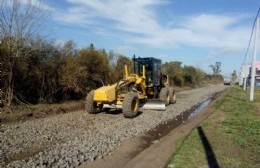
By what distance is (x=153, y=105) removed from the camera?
57.6 ft

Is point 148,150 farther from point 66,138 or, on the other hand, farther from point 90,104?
point 90,104

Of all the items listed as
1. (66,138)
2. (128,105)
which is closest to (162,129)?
(128,105)

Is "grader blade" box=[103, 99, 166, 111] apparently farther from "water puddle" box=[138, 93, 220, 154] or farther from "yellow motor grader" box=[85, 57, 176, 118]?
"water puddle" box=[138, 93, 220, 154]

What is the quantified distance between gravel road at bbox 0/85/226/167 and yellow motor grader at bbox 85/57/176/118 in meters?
0.68

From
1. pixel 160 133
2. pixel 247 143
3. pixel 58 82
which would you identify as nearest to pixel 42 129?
pixel 160 133

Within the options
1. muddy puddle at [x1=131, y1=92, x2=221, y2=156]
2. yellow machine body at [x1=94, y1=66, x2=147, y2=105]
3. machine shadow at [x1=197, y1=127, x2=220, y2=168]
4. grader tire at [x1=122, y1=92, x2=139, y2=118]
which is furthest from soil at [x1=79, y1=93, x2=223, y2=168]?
yellow machine body at [x1=94, y1=66, x2=147, y2=105]

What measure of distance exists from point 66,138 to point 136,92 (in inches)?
264

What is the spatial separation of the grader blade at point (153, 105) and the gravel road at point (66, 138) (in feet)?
8.10

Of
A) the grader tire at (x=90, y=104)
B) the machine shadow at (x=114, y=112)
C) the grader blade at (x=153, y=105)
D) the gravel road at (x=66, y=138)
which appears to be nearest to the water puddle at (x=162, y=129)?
the gravel road at (x=66, y=138)

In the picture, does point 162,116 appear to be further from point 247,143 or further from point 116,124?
point 247,143

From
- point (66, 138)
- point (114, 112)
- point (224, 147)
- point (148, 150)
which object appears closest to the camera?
point (148, 150)

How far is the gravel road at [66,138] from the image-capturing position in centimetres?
762

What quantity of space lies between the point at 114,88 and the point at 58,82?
5870mm

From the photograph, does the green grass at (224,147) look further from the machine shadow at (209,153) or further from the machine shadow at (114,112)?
the machine shadow at (114,112)
